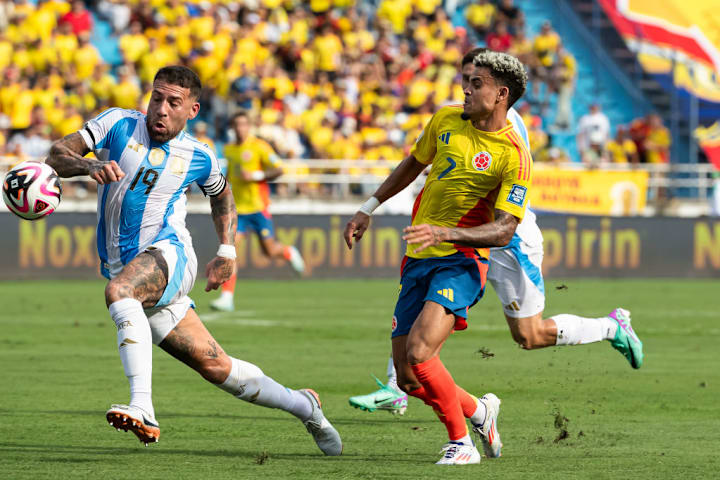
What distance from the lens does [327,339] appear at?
13.2 meters

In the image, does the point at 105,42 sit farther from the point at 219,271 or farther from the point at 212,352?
the point at 212,352

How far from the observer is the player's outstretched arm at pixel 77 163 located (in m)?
6.08

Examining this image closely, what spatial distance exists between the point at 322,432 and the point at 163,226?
142cm

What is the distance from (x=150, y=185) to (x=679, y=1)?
25025 millimetres

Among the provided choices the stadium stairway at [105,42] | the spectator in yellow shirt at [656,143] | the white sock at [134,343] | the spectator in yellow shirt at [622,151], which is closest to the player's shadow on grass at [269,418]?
the white sock at [134,343]

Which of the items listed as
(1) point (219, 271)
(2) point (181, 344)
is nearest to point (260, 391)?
(2) point (181, 344)

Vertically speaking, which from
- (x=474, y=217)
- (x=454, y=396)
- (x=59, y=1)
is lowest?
(x=454, y=396)

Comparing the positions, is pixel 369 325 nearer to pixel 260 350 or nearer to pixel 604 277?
pixel 260 350

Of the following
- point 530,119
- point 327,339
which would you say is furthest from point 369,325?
point 530,119

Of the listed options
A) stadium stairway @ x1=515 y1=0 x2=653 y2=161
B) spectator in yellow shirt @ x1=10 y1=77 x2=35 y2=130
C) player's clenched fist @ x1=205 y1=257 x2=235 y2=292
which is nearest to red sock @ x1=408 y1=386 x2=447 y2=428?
player's clenched fist @ x1=205 y1=257 x2=235 y2=292

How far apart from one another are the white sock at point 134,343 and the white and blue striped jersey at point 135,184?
482mm

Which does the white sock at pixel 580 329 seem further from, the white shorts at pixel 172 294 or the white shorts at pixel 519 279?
the white shorts at pixel 172 294

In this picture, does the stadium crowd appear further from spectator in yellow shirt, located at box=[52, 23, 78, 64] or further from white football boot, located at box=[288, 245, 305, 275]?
white football boot, located at box=[288, 245, 305, 275]

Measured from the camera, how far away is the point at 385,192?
7152 mm
